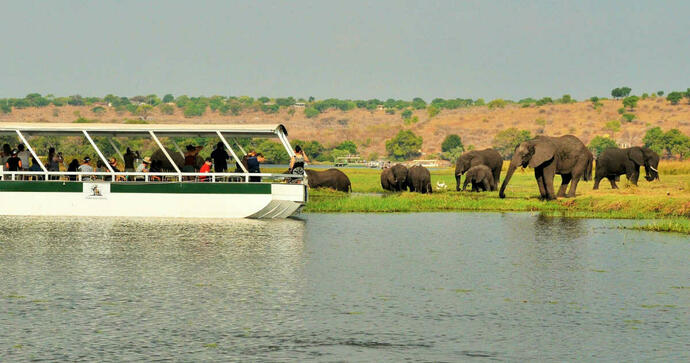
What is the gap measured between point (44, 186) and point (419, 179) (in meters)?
20.3

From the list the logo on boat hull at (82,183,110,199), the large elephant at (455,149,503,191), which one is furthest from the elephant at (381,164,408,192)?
the logo on boat hull at (82,183,110,199)

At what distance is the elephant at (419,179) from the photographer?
4528 centimetres

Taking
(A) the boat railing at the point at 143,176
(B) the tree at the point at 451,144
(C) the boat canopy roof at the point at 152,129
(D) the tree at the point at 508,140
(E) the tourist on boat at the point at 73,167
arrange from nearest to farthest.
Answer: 1. (A) the boat railing at the point at 143,176
2. (C) the boat canopy roof at the point at 152,129
3. (E) the tourist on boat at the point at 73,167
4. (D) the tree at the point at 508,140
5. (B) the tree at the point at 451,144

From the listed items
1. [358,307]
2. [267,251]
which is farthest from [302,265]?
[358,307]

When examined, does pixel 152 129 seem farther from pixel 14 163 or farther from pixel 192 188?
pixel 14 163

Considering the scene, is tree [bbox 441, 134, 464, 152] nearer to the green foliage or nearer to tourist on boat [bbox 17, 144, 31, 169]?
the green foliage

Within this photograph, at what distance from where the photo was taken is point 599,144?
180875mm

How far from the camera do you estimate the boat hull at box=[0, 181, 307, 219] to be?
92.4ft

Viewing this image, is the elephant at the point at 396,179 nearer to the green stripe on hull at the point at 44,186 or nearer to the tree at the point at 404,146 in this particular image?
the green stripe on hull at the point at 44,186

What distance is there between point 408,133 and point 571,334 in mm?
186127

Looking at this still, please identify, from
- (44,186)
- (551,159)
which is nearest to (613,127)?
(551,159)

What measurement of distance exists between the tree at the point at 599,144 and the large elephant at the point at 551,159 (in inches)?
5589

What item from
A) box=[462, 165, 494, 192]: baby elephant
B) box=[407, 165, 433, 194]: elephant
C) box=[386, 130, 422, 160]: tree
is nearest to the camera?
box=[462, 165, 494, 192]: baby elephant

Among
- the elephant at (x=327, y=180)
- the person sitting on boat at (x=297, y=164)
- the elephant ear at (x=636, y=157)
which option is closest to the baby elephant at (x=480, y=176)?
the elephant at (x=327, y=180)
